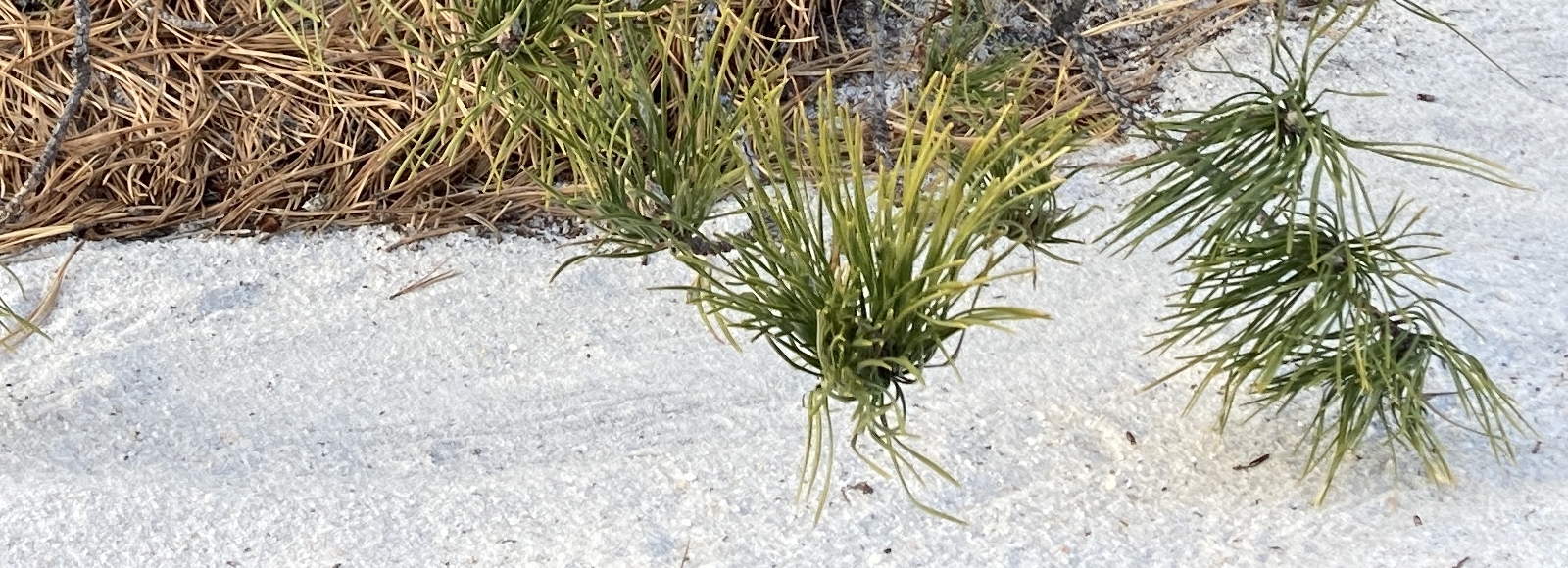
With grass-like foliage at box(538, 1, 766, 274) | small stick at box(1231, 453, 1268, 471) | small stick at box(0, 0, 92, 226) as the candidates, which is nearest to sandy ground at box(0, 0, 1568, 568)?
small stick at box(1231, 453, 1268, 471)

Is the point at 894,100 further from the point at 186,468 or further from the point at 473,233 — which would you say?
the point at 186,468

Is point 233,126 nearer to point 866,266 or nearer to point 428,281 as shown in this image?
point 428,281

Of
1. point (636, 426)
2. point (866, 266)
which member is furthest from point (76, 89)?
point (866, 266)

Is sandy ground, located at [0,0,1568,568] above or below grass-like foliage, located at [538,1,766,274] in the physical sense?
below

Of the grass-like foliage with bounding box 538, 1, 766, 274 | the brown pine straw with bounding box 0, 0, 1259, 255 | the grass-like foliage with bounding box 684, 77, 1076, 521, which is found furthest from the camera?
the brown pine straw with bounding box 0, 0, 1259, 255

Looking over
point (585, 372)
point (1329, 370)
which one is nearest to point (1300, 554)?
point (1329, 370)

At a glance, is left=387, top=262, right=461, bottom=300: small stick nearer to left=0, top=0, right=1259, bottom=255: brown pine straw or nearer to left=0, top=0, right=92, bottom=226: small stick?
left=0, top=0, right=1259, bottom=255: brown pine straw

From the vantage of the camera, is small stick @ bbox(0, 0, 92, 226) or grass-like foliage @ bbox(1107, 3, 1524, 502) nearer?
grass-like foliage @ bbox(1107, 3, 1524, 502)
